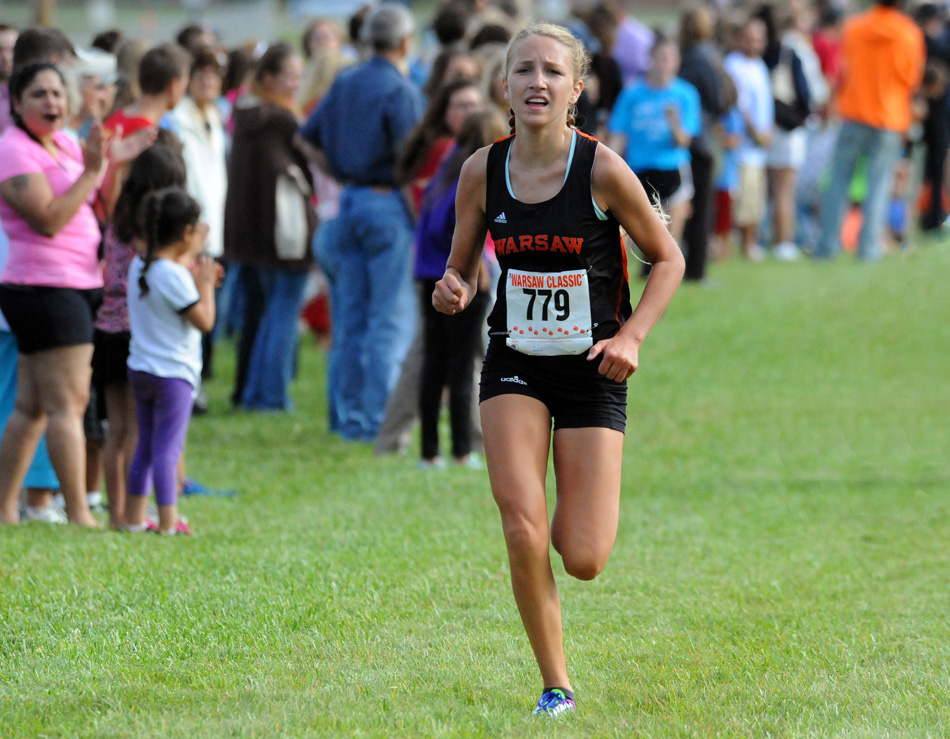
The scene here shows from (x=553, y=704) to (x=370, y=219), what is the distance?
5.40 meters

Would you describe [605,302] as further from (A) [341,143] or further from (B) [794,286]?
(B) [794,286]

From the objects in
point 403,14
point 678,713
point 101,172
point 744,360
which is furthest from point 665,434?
point 678,713

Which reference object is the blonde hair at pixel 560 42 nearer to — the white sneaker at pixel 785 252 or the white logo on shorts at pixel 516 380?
the white logo on shorts at pixel 516 380

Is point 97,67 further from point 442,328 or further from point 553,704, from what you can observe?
point 553,704

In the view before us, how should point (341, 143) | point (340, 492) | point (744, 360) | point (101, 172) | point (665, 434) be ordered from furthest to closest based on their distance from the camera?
1. point (744, 360)
2. point (665, 434)
3. point (341, 143)
4. point (340, 492)
5. point (101, 172)

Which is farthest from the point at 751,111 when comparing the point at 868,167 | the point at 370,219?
the point at 370,219

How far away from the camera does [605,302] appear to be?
4438 millimetres

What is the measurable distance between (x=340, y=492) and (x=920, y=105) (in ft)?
37.7

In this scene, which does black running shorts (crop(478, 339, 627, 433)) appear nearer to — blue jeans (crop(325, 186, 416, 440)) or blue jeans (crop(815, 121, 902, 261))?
blue jeans (crop(325, 186, 416, 440))

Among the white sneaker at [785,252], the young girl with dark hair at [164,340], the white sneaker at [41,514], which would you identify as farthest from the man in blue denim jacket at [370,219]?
the white sneaker at [785,252]

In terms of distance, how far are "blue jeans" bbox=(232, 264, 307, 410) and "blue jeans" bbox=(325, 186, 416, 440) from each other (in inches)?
27.6

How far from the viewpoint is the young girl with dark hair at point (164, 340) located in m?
6.71

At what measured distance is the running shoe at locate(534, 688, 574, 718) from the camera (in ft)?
14.0

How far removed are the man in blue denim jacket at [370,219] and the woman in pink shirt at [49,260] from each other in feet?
8.98
